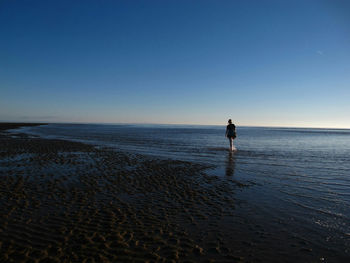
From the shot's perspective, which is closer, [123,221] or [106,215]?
[123,221]

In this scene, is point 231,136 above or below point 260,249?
above

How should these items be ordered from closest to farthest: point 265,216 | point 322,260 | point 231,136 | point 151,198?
1. point 322,260
2. point 265,216
3. point 151,198
4. point 231,136

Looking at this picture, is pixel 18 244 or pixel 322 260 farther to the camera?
pixel 18 244

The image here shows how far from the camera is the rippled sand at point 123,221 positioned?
206 inches

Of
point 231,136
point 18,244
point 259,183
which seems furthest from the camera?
point 231,136

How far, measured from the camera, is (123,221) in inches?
276

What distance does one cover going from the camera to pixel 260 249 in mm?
5520

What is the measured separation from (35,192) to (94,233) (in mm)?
5508

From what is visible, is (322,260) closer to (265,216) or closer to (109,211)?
(265,216)

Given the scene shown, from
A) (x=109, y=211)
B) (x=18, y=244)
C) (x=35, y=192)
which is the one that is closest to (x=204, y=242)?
(x=109, y=211)

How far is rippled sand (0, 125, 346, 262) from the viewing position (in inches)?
206

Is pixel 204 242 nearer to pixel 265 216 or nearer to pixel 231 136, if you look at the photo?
pixel 265 216

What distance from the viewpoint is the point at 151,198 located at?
9.37 meters

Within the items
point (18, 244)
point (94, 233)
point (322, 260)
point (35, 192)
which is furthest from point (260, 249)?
point (35, 192)
